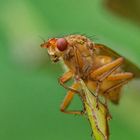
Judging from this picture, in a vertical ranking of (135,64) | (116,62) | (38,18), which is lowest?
(135,64)

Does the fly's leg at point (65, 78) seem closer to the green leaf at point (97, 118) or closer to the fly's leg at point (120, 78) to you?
the fly's leg at point (120, 78)

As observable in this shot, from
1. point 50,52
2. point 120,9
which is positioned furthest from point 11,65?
point 120,9

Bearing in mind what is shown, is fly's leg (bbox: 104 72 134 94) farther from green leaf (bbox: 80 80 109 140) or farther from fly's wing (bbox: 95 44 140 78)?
green leaf (bbox: 80 80 109 140)

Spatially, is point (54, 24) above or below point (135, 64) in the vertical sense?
above

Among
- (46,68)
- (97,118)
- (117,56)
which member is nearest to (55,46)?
(46,68)

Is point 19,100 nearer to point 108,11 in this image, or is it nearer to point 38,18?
point 38,18

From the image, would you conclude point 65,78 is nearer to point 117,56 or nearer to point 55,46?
point 55,46
